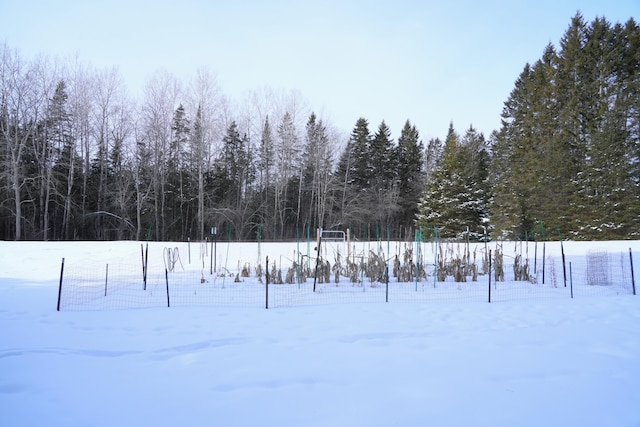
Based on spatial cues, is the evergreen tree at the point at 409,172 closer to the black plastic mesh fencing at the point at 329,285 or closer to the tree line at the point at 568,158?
the tree line at the point at 568,158

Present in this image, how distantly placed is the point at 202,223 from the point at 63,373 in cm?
1924

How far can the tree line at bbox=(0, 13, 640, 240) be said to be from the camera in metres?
18.7

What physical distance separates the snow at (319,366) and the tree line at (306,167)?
10.1m

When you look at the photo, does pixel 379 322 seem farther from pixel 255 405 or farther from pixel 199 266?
pixel 199 266

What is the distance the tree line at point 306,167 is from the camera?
1872 centimetres

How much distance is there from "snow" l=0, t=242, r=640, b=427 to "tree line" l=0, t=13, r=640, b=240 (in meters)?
10.1

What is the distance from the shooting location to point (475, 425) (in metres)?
2.62

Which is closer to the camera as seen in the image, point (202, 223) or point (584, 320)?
point (584, 320)

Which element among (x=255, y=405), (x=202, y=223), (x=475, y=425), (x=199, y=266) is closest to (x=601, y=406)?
(x=475, y=425)

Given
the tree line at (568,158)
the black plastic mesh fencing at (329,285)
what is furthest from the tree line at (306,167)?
the black plastic mesh fencing at (329,285)

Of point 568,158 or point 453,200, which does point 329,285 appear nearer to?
point 568,158

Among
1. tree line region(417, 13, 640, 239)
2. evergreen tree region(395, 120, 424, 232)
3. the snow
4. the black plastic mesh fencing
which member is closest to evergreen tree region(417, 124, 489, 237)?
→ tree line region(417, 13, 640, 239)

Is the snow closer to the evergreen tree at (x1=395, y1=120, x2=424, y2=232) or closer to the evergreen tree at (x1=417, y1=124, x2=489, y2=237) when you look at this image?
the evergreen tree at (x1=417, y1=124, x2=489, y2=237)

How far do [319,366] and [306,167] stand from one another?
2533 centimetres
